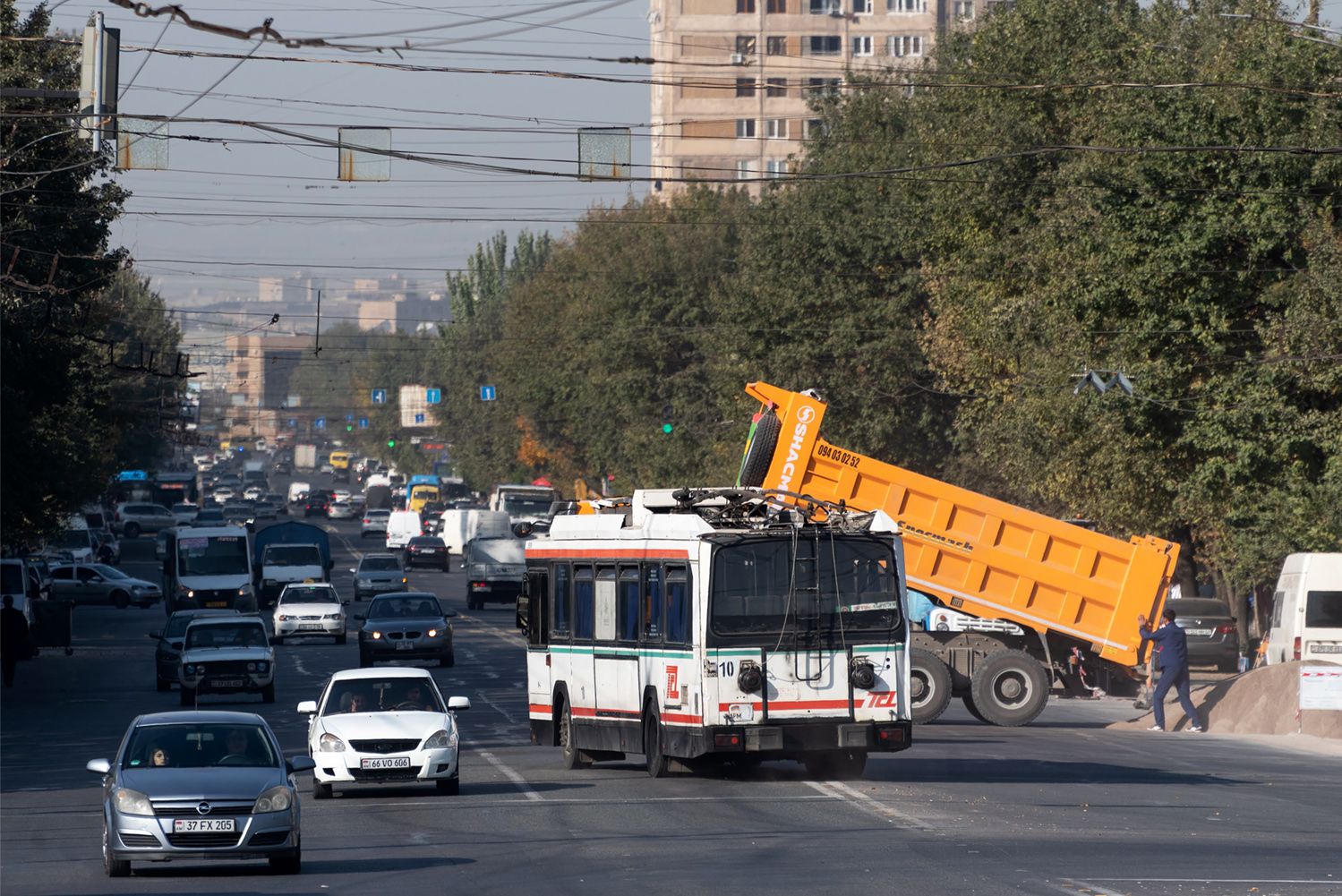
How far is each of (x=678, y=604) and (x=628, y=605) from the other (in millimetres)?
1331

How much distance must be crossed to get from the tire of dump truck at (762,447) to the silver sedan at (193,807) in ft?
50.0

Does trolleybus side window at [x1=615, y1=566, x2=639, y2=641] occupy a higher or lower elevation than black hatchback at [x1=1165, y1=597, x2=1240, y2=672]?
higher

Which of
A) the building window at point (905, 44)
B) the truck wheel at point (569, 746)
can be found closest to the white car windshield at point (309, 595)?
the truck wheel at point (569, 746)

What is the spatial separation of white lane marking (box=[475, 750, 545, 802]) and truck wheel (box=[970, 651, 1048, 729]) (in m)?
7.71

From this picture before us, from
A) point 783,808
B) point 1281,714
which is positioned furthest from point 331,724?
point 1281,714

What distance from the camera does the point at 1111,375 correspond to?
34.3 metres

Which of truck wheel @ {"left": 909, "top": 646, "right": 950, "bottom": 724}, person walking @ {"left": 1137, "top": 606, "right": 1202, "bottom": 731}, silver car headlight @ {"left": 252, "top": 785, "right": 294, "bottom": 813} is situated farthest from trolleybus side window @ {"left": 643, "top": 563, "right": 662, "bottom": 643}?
person walking @ {"left": 1137, "top": 606, "right": 1202, "bottom": 731}

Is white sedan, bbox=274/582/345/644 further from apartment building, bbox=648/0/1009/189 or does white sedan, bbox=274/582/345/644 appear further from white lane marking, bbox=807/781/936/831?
apartment building, bbox=648/0/1009/189

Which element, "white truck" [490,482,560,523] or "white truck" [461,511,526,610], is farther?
"white truck" [490,482,560,523]

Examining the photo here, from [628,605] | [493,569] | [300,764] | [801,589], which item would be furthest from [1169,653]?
[493,569]

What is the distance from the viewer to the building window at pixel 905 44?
12756 centimetres

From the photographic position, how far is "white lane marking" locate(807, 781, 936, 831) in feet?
52.0

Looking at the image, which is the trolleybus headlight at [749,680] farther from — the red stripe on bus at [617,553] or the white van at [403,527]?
the white van at [403,527]

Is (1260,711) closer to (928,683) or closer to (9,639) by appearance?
(928,683)
